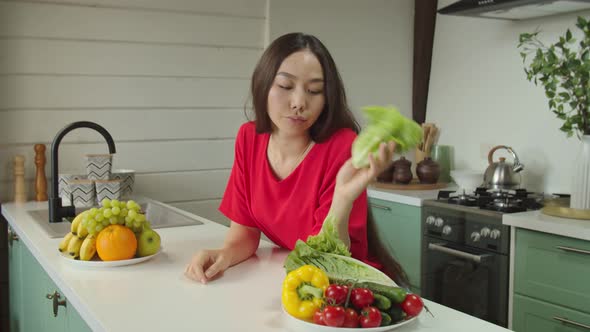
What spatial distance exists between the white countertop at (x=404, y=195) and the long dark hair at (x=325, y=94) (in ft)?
4.59

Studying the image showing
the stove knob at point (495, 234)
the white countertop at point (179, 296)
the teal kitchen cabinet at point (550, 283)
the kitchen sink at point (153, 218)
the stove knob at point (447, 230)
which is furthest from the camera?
the stove knob at point (447, 230)

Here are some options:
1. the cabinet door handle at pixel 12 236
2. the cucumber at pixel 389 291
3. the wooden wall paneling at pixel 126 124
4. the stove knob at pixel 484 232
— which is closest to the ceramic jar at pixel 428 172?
the stove knob at pixel 484 232

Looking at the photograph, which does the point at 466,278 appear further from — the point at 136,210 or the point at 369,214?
the point at 136,210

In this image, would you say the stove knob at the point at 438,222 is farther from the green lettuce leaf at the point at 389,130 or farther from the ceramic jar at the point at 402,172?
the green lettuce leaf at the point at 389,130

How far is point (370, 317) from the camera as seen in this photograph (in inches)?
44.4

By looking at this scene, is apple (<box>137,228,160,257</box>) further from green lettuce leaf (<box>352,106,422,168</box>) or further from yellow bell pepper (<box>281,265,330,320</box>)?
green lettuce leaf (<box>352,106,422,168</box>)

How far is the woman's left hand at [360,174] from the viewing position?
128cm

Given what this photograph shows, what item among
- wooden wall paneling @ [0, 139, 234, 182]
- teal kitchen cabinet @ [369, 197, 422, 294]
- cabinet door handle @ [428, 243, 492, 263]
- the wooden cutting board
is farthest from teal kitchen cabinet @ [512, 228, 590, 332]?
wooden wall paneling @ [0, 139, 234, 182]


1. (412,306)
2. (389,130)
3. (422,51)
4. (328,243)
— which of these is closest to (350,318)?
(412,306)

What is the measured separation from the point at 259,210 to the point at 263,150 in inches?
6.8

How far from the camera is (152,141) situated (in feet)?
10.6

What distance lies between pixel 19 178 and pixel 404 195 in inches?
72.2

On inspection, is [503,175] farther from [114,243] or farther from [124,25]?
[114,243]

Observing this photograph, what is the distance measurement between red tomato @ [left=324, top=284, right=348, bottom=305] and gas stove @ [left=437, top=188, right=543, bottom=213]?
178cm
